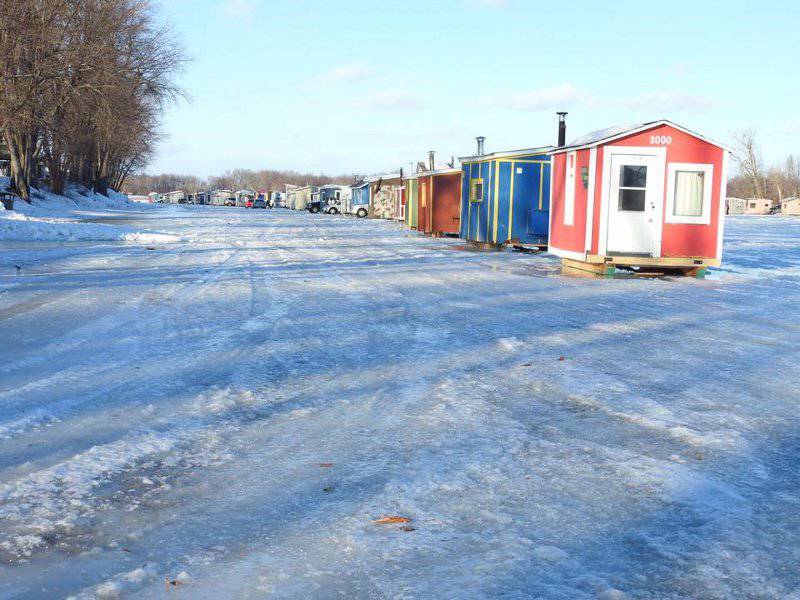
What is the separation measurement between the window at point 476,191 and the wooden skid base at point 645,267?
8.31 metres

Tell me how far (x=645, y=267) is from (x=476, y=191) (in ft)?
30.3

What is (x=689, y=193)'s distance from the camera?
15906 millimetres

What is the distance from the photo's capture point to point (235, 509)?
3715 mm

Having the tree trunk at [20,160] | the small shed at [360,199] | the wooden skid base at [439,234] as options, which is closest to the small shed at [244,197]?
the small shed at [360,199]

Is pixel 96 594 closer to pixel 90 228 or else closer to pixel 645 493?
pixel 645 493

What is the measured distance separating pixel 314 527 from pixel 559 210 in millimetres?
15483

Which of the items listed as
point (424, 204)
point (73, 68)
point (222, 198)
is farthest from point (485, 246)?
point (222, 198)

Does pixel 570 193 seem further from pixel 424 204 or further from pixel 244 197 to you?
pixel 244 197

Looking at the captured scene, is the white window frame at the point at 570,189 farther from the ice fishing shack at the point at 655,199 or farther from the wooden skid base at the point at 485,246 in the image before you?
the wooden skid base at the point at 485,246

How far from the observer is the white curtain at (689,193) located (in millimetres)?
15836

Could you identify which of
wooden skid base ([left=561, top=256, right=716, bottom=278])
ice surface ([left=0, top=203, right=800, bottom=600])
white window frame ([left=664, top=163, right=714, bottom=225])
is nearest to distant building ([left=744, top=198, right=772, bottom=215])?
wooden skid base ([left=561, top=256, right=716, bottom=278])

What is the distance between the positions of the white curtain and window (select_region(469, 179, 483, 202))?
9173 millimetres

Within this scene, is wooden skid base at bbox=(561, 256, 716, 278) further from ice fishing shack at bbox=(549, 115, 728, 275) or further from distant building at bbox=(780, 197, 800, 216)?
distant building at bbox=(780, 197, 800, 216)

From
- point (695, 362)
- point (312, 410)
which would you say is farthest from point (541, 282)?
point (312, 410)
